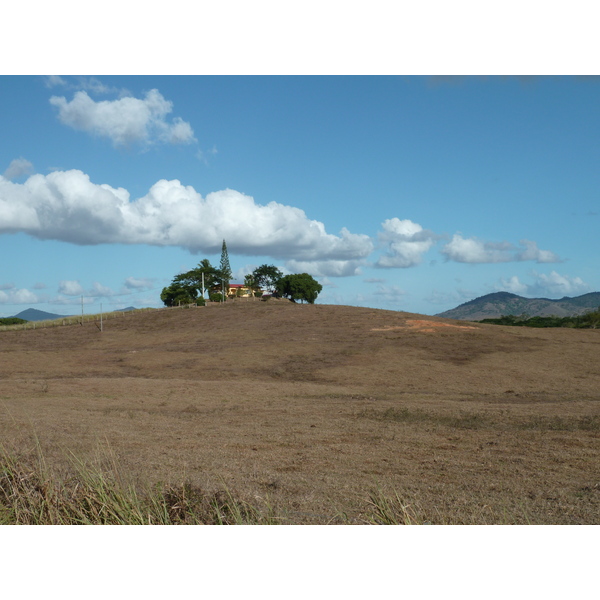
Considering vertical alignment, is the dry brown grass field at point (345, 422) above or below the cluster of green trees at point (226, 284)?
below

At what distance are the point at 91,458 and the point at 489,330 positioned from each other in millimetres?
30145

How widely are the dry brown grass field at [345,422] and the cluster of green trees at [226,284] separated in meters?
42.2

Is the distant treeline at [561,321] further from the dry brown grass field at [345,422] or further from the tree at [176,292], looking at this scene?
the tree at [176,292]

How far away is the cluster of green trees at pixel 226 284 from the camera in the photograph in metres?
72.7

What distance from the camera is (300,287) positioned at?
72.4 m

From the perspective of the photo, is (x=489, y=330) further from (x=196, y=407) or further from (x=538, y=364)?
(x=196, y=407)

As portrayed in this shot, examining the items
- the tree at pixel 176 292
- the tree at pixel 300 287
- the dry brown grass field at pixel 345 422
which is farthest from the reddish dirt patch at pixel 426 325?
the tree at pixel 176 292

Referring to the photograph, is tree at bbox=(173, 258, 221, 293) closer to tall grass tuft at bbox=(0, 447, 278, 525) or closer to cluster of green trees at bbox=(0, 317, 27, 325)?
cluster of green trees at bbox=(0, 317, 27, 325)

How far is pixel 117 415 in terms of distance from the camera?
11.8 m

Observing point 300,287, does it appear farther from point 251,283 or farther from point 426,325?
point 426,325

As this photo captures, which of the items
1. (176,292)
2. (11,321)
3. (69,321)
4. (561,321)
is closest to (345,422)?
(69,321)

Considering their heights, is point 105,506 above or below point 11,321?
below

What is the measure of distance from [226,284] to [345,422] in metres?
75.7

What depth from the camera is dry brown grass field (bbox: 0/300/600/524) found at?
6.02 meters
